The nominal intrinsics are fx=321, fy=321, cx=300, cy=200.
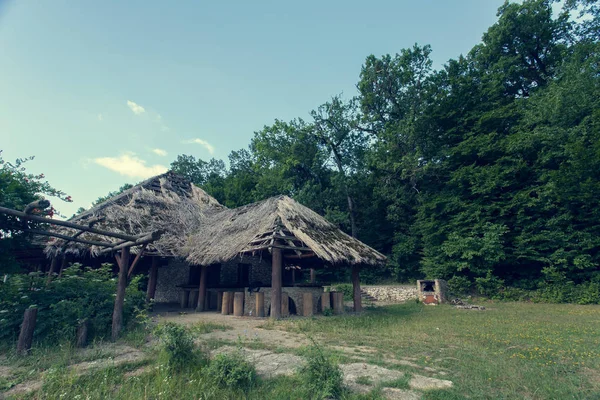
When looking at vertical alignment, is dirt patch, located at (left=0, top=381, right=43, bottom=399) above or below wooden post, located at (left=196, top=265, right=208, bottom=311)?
below

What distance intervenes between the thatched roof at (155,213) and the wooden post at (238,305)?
3194 mm

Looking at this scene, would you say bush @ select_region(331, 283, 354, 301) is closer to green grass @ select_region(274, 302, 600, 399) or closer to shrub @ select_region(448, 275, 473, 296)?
shrub @ select_region(448, 275, 473, 296)

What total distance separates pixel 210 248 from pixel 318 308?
4.51 metres

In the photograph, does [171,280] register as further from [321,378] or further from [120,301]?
[321,378]

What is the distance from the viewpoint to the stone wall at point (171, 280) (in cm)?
1498

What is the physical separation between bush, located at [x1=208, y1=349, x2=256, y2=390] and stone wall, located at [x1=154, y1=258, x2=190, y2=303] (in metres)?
11.2

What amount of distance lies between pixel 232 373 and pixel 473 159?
20.5 m

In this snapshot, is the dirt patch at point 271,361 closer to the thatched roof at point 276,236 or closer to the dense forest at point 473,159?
the thatched roof at point 276,236

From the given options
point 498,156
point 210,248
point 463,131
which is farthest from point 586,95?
point 210,248

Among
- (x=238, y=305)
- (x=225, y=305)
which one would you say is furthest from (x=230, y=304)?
(x=238, y=305)

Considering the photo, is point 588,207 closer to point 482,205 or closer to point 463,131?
point 482,205

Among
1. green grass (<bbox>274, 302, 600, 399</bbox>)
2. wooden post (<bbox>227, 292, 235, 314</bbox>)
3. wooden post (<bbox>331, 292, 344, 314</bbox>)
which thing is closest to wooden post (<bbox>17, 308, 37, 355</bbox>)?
green grass (<bbox>274, 302, 600, 399</bbox>)

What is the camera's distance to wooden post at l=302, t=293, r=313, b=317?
1064cm

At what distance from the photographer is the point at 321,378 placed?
3.96m
